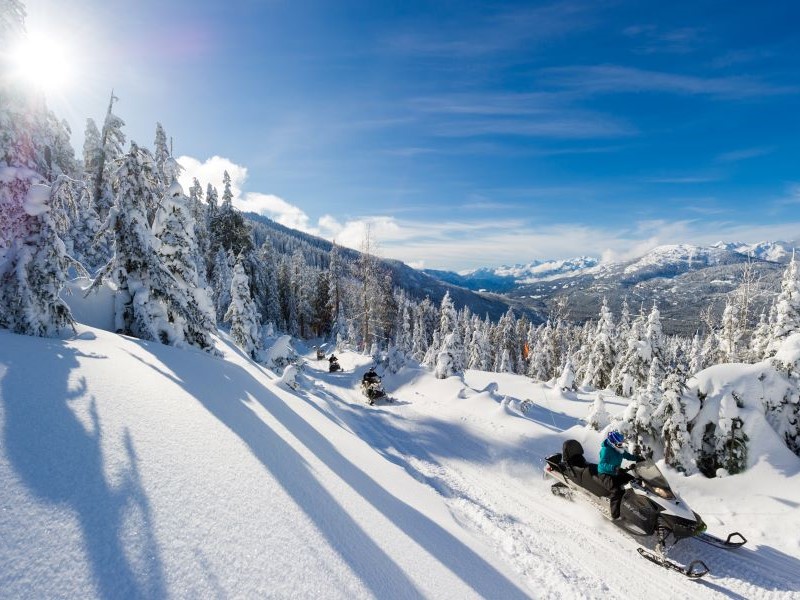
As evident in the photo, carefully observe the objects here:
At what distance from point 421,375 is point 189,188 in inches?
1817

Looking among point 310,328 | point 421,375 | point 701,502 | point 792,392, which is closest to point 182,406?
point 701,502

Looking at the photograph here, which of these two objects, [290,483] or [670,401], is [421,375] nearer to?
[670,401]

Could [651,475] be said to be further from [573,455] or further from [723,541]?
[573,455]

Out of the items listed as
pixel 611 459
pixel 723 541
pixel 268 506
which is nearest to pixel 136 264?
pixel 268 506

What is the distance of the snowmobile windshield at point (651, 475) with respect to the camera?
7.07m

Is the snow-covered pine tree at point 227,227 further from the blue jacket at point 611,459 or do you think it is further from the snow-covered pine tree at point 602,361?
the blue jacket at point 611,459

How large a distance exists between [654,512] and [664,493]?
0.39 meters

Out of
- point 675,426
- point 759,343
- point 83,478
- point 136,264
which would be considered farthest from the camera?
point 759,343

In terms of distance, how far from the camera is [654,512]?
Result: 683cm

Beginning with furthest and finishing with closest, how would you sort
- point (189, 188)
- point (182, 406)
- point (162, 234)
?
point (189, 188) < point (162, 234) < point (182, 406)

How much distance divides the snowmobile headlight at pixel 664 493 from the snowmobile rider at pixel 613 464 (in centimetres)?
68

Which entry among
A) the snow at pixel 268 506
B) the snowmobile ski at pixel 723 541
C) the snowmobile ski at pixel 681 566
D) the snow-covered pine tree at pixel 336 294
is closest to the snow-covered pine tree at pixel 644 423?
the snow at pixel 268 506

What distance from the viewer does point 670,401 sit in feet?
32.4

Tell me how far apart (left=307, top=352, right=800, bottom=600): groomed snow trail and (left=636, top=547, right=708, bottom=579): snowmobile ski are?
0.10m
